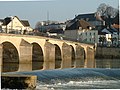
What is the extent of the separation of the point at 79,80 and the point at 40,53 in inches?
979

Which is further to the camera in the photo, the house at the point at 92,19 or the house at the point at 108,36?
the house at the point at 92,19

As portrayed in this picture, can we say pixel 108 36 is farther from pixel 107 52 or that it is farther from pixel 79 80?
pixel 79 80

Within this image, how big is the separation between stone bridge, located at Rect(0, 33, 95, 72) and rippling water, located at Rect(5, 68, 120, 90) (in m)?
9.81

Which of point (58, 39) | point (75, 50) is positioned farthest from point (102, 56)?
point (58, 39)

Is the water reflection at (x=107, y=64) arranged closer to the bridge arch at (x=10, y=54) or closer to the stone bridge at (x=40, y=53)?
the stone bridge at (x=40, y=53)

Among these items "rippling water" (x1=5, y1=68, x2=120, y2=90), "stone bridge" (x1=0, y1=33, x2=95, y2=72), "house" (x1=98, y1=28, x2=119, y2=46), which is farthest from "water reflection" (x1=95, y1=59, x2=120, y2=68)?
"house" (x1=98, y1=28, x2=119, y2=46)

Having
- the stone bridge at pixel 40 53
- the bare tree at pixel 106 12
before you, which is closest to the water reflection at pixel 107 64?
the stone bridge at pixel 40 53

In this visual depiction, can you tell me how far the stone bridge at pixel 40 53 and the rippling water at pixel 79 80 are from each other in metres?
9.81

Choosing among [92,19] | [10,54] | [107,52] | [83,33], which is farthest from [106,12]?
[10,54]

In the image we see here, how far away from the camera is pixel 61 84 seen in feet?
59.7

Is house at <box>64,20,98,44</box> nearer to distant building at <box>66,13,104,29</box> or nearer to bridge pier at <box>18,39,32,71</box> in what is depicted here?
distant building at <box>66,13,104,29</box>

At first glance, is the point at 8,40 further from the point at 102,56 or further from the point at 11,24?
the point at 11,24

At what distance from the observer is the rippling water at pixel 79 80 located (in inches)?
682

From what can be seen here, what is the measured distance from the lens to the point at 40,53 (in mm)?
44625
